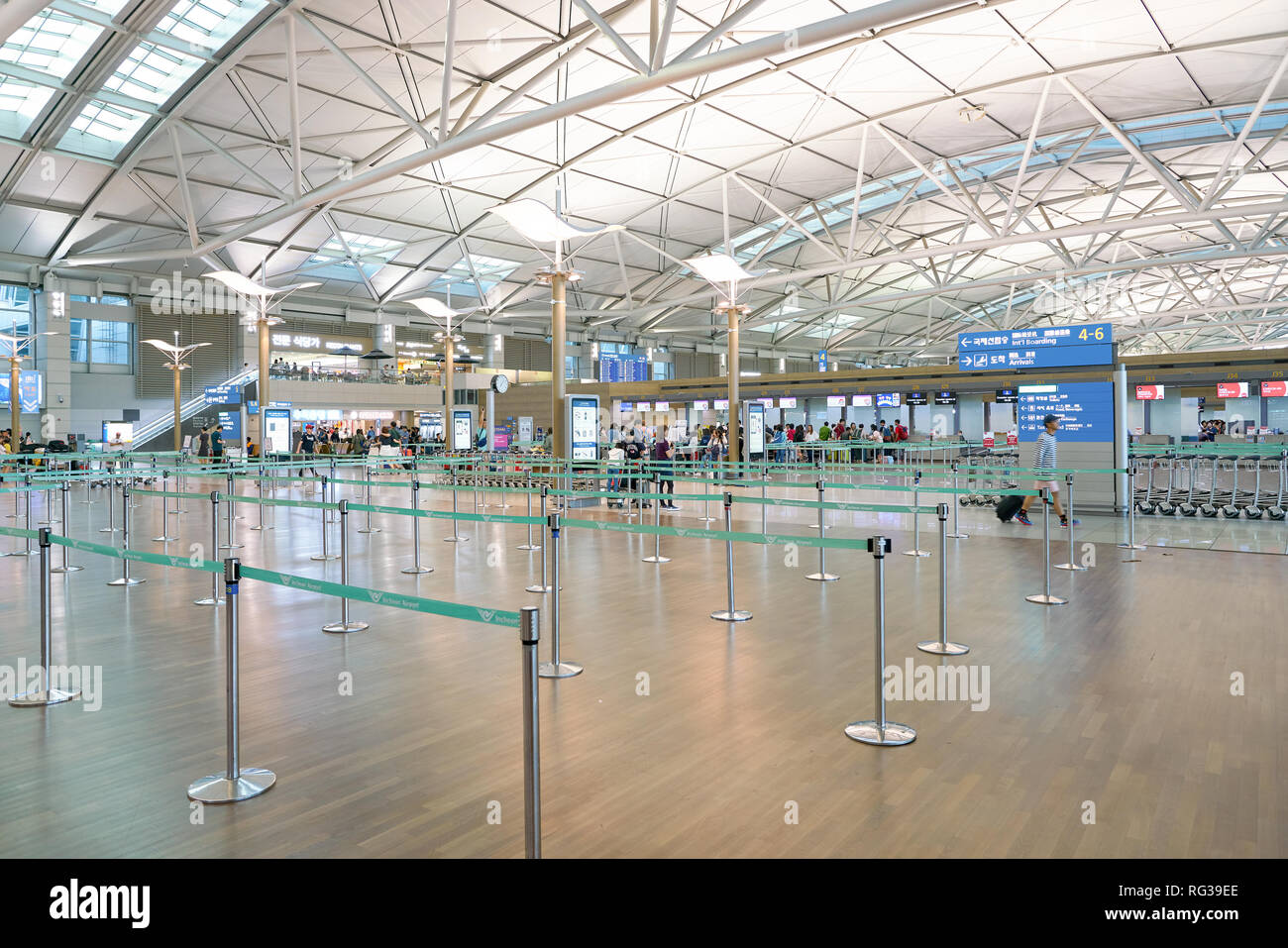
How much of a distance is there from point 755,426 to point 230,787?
25.1 metres

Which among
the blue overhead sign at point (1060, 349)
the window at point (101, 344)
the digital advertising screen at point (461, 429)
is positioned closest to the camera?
the blue overhead sign at point (1060, 349)

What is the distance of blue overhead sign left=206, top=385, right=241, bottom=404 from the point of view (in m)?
35.8

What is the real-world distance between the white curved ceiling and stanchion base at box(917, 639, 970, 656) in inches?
356

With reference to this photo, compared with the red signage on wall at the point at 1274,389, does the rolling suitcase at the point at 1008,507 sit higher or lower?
lower

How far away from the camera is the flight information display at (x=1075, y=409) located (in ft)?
52.3

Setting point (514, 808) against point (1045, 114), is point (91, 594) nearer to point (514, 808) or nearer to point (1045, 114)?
point (514, 808)

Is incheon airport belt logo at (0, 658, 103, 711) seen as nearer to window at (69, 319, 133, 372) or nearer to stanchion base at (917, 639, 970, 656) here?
stanchion base at (917, 639, 970, 656)

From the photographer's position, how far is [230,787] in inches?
148

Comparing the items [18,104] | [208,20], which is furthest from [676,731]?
[18,104]

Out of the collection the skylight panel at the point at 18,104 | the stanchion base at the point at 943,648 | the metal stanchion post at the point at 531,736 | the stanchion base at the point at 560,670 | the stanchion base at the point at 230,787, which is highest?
the skylight panel at the point at 18,104

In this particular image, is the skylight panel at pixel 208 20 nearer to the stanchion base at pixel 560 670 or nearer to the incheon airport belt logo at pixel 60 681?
the incheon airport belt logo at pixel 60 681

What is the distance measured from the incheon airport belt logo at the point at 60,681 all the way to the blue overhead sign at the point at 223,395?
109 ft

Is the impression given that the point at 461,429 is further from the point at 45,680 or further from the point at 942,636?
the point at 942,636

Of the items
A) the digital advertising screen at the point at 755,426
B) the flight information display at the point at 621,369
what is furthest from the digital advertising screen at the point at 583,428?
the flight information display at the point at 621,369
